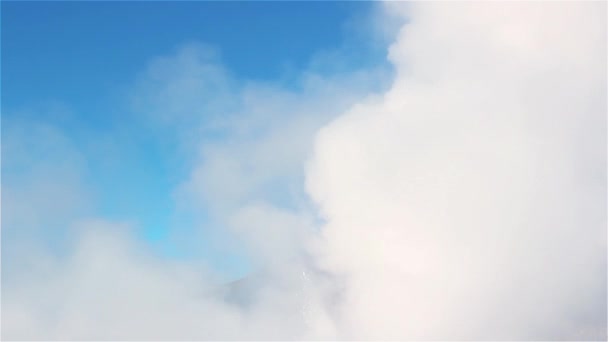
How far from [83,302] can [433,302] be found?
5005cm

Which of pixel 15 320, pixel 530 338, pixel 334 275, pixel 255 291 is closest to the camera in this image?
pixel 530 338

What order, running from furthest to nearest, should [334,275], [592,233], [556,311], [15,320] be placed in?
[334,275] → [15,320] → [592,233] → [556,311]

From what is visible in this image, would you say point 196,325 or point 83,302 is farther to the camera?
point 83,302

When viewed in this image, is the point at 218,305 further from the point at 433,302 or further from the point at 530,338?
the point at 530,338

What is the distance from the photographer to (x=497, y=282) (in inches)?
2837

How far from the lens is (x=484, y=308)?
230 feet

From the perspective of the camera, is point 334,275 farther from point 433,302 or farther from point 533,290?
point 533,290

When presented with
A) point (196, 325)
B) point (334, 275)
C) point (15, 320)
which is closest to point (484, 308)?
point (334, 275)

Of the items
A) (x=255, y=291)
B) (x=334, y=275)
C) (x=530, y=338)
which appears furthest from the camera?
(x=255, y=291)

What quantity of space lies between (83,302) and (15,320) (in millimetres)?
9068

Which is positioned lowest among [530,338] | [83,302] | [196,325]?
[530,338]

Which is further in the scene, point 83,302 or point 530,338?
point 83,302

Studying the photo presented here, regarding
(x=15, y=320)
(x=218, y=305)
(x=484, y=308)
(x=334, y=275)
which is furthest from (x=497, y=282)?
(x=15, y=320)

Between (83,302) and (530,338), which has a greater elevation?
(83,302)
